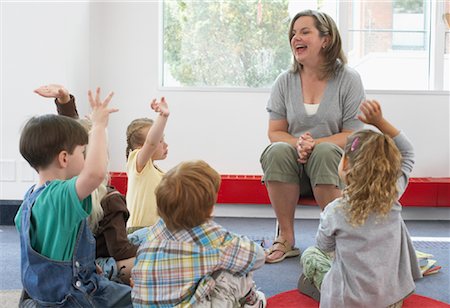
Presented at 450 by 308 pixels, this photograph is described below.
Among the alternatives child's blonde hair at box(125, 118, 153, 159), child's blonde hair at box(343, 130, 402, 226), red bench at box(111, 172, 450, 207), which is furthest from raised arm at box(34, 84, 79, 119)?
red bench at box(111, 172, 450, 207)

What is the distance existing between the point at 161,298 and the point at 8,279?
3.61 feet

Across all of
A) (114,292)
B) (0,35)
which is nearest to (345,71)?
A: (114,292)

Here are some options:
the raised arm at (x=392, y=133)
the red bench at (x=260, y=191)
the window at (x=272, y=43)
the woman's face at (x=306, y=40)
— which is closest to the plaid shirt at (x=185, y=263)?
the raised arm at (x=392, y=133)

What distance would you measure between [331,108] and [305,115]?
0.42 feet

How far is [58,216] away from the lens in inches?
69.1

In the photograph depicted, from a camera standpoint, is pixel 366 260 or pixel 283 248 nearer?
pixel 366 260

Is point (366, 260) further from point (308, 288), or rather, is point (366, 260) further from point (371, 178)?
point (308, 288)

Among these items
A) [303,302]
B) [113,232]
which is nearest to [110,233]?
[113,232]

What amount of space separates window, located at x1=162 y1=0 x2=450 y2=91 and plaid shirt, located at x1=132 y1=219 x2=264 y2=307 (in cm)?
254

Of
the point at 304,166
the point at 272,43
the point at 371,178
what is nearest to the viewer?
the point at 371,178

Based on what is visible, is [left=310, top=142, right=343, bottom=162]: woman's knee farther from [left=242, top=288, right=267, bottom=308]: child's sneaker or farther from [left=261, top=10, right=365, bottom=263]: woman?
[left=242, top=288, right=267, bottom=308]: child's sneaker

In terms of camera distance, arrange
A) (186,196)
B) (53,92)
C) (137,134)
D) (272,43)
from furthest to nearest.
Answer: (272,43)
(137,134)
(53,92)
(186,196)

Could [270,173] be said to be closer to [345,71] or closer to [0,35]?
[345,71]

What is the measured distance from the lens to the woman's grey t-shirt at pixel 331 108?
3.02 meters
